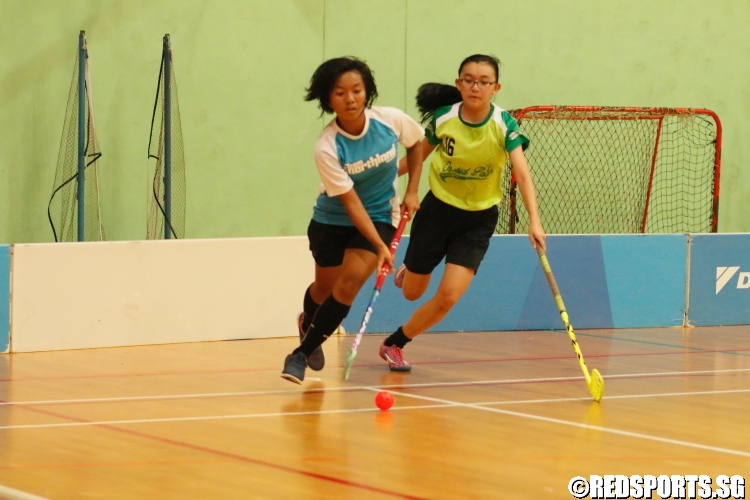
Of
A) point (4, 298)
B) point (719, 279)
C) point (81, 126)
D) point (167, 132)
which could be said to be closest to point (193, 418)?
point (4, 298)

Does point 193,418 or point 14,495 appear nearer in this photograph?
point 14,495

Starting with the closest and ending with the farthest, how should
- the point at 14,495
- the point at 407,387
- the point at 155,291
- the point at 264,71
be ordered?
the point at 14,495 < the point at 407,387 < the point at 155,291 < the point at 264,71

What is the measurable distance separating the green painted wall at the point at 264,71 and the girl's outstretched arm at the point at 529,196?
3.33m

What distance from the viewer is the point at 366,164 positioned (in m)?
4.54

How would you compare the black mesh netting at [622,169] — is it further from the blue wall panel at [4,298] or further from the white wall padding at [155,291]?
the blue wall panel at [4,298]

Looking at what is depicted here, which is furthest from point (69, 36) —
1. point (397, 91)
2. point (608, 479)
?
point (608, 479)

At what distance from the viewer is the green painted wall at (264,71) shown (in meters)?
7.16

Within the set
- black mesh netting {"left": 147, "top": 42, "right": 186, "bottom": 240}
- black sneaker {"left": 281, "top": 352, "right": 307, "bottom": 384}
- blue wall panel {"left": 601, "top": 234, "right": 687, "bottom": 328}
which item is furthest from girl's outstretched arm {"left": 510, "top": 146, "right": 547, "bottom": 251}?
black mesh netting {"left": 147, "top": 42, "right": 186, "bottom": 240}

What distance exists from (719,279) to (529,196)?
3.21m

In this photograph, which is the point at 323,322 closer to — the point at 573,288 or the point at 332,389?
the point at 332,389

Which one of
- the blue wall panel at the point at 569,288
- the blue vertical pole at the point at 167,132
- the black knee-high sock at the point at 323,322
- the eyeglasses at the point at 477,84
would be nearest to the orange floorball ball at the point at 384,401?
the black knee-high sock at the point at 323,322

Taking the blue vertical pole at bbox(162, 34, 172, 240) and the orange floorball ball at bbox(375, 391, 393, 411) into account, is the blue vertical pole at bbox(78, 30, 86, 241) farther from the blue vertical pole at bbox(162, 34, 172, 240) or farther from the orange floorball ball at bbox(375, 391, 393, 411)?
the orange floorball ball at bbox(375, 391, 393, 411)

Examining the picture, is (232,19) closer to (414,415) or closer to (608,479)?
(414,415)

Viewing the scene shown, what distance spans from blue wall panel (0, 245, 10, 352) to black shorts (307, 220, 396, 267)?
1.83 metres
